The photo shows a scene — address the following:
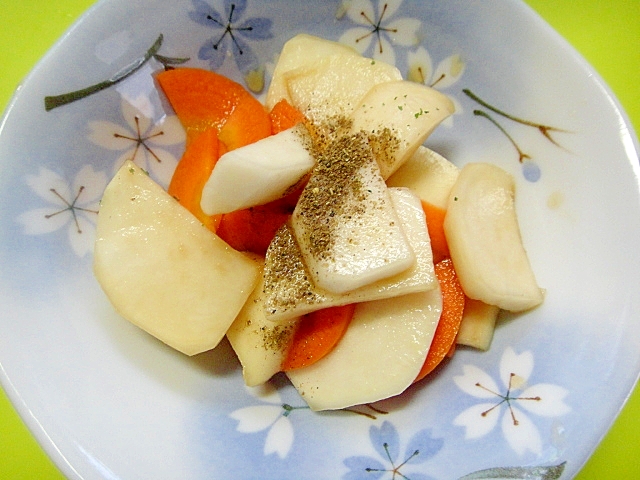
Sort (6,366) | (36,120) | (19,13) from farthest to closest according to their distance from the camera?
(19,13) → (36,120) → (6,366)

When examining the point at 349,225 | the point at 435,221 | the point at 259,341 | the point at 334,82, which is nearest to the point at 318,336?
the point at 259,341

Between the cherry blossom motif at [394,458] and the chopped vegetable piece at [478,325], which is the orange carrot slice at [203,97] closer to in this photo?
the chopped vegetable piece at [478,325]

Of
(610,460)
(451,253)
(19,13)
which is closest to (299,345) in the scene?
(451,253)

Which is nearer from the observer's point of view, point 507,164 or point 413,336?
point 413,336

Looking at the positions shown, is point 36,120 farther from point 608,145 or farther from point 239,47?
point 608,145

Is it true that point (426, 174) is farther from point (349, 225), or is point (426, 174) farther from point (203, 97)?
point (203, 97)
